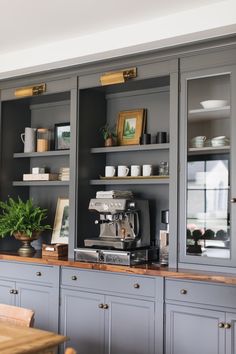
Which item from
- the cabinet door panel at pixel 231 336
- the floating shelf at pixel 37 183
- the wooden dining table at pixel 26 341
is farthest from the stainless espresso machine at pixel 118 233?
the wooden dining table at pixel 26 341

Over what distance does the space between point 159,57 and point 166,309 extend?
1792mm

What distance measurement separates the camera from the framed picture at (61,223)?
4512 millimetres

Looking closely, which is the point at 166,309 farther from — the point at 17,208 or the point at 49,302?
the point at 17,208

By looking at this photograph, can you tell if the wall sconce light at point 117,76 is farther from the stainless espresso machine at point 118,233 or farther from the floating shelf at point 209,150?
the stainless espresso machine at point 118,233

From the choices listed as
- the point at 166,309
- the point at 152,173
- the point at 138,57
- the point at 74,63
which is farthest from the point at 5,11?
the point at 166,309

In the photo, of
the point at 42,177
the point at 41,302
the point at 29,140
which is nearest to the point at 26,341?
the point at 41,302

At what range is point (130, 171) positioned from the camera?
415 cm

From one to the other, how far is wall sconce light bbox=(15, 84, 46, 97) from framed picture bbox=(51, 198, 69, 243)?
1.02 m

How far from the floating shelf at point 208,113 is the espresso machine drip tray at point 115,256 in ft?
3.50

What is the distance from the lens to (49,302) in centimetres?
396

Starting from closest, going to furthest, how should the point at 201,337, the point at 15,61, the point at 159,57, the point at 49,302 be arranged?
the point at 201,337 < the point at 159,57 < the point at 49,302 < the point at 15,61

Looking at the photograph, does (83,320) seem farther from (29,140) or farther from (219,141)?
(29,140)

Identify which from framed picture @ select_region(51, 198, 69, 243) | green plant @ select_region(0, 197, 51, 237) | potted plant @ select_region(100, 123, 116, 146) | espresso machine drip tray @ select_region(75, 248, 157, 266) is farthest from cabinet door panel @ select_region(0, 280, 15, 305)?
potted plant @ select_region(100, 123, 116, 146)

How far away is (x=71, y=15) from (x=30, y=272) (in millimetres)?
2080
